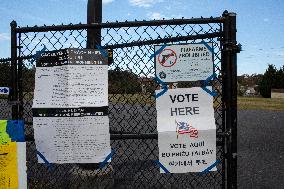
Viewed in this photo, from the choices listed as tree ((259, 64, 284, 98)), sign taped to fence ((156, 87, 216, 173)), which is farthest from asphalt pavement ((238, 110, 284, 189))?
tree ((259, 64, 284, 98))

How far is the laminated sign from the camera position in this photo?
3.21m

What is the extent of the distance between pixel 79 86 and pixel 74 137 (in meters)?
0.53

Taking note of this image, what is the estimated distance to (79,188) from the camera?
4.66 m

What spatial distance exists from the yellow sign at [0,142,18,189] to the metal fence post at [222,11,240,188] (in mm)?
2155

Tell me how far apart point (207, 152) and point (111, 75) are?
Answer: 146 centimetres

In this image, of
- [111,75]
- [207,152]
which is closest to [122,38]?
[111,75]

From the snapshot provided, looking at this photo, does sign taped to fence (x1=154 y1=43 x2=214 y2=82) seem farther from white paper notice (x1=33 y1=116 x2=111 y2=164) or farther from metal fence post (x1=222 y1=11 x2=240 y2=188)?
white paper notice (x1=33 y1=116 x2=111 y2=164)

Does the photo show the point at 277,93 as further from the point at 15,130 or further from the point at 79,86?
the point at 15,130

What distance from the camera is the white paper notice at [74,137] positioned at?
3.23 m

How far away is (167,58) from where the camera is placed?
3186mm

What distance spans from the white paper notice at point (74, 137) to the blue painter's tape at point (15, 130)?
16cm

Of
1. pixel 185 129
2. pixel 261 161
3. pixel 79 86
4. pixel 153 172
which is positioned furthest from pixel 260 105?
pixel 79 86

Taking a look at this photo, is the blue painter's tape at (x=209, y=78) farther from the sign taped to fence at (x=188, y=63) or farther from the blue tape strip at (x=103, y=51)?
the blue tape strip at (x=103, y=51)

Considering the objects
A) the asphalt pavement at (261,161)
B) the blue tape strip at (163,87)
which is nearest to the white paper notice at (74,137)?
the blue tape strip at (163,87)
